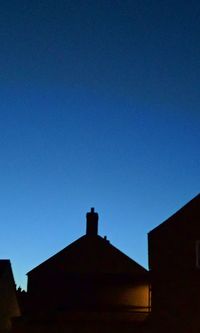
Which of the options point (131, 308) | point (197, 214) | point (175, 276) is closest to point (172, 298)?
point (175, 276)

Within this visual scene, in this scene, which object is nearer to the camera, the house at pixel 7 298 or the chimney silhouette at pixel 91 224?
the house at pixel 7 298

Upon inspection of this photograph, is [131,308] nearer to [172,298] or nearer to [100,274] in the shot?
[100,274]

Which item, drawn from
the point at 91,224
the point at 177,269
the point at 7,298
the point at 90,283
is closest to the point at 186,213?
the point at 177,269

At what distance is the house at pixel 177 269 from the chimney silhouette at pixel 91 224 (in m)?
13.6

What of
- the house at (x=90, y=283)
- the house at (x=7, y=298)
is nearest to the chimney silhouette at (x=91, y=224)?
the house at (x=90, y=283)

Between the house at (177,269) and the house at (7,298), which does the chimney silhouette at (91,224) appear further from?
the house at (177,269)

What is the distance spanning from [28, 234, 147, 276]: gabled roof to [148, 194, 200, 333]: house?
1159 cm

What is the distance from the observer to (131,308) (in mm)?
31344

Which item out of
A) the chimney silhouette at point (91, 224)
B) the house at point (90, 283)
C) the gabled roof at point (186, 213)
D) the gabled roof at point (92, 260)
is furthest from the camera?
the chimney silhouette at point (91, 224)

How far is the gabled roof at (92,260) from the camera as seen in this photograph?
121 ft

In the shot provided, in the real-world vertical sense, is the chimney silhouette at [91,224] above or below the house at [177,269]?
above

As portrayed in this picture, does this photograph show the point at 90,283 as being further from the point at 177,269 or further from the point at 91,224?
the point at 177,269

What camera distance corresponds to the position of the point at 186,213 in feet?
82.1

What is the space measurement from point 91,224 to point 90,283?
524 centimetres
